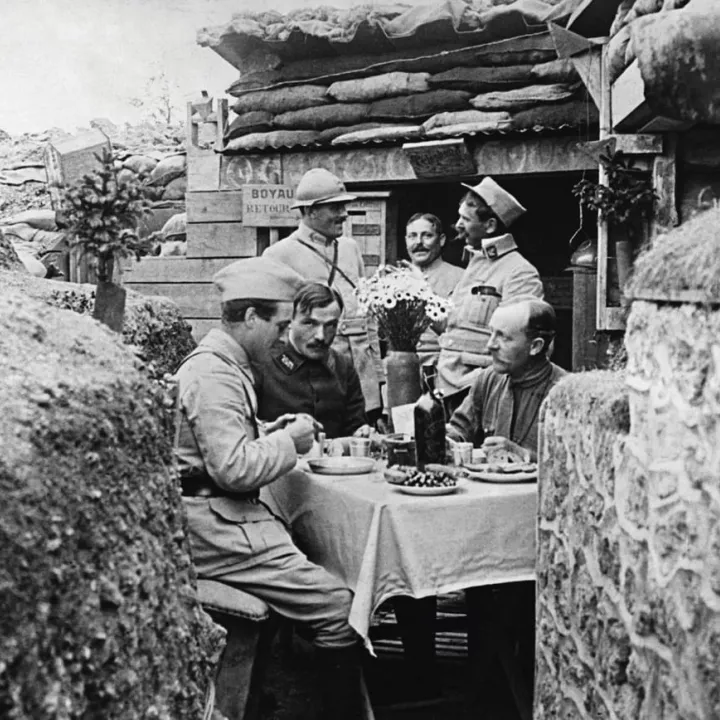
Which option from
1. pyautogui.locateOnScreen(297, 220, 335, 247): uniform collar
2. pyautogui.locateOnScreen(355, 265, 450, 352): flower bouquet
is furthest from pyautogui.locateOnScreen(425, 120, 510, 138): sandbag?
pyautogui.locateOnScreen(355, 265, 450, 352): flower bouquet

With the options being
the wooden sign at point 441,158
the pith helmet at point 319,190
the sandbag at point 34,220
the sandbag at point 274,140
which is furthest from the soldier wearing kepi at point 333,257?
the sandbag at point 34,220

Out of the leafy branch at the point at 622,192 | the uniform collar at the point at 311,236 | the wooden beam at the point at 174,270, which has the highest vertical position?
the leafy branch at the point at 622,192

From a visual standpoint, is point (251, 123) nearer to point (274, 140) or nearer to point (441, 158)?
point (274, 140)

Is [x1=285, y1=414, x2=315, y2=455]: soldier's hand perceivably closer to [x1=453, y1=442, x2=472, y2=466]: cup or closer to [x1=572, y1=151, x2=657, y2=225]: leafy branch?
[x1=453, y1=442, x2=472, y2=466]: cup

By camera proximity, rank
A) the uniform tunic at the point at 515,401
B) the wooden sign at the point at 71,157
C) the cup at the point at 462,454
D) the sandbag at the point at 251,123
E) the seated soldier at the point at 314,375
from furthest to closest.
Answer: the wooden sign at the point at 71,157
the sandbag at the point at 251,123
the uniform tunic at the point at 515,401
the seated soldier at the point at 314,375
the cup at the point at 462,454

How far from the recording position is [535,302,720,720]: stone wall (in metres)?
2.18

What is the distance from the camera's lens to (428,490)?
385 centimetres

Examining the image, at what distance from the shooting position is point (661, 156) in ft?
25.6

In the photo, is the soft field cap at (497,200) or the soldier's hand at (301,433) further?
the soft field cap at (497,200)

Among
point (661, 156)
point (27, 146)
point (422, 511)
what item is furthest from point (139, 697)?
point (27, 146)

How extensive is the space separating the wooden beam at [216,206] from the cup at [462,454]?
7.26m

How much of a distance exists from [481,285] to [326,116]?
176 inches

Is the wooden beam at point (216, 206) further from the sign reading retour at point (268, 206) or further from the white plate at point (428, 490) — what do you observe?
the white plate at point (428, 490)

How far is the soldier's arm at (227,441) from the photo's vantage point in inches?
151
